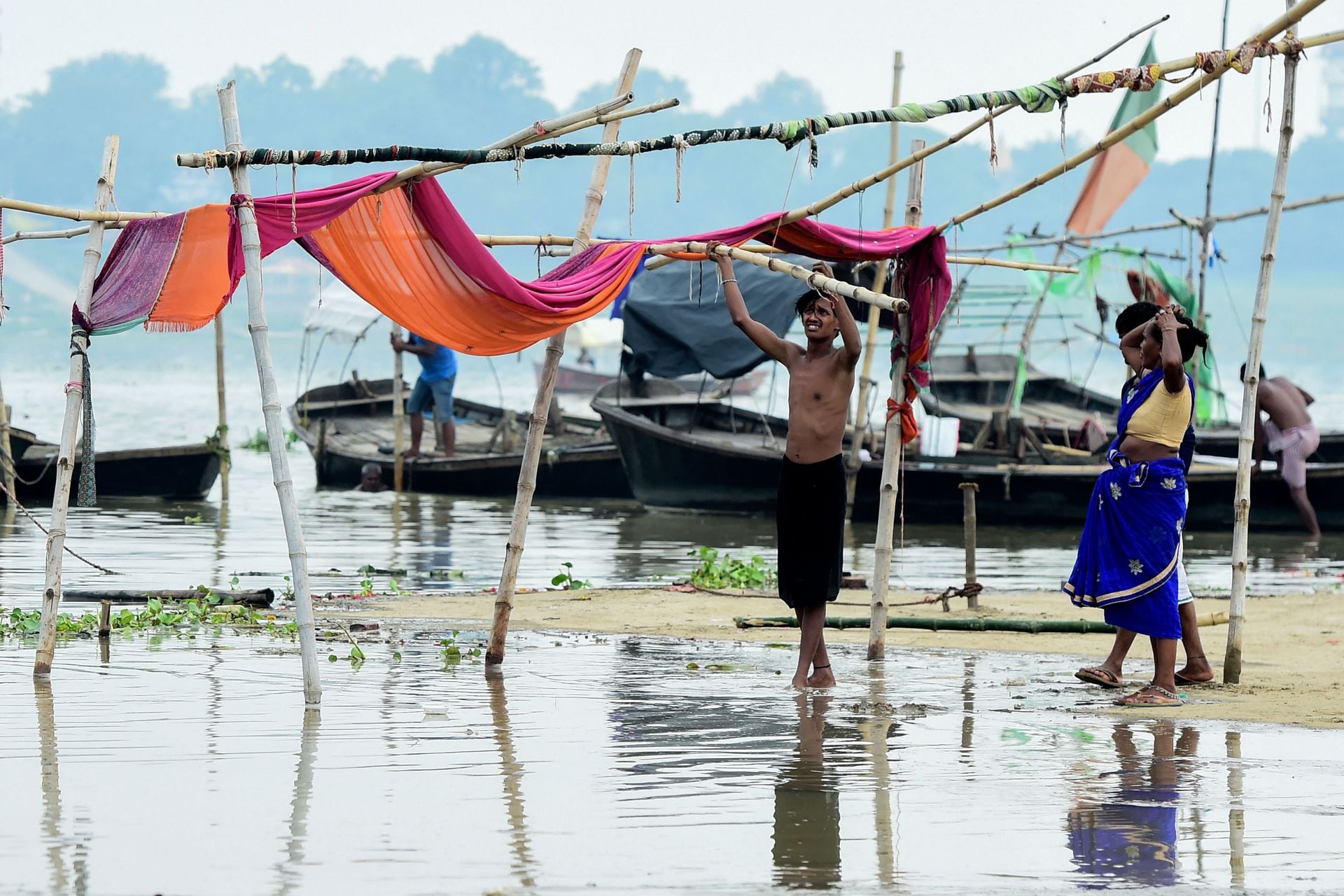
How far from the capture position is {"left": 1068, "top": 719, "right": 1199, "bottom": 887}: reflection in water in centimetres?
418

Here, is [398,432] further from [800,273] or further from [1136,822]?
[1136,822]

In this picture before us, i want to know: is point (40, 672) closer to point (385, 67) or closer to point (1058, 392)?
point (1058, 392)

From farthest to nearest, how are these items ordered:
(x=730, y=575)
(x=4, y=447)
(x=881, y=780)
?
(x=4, y=447), (x=730, y=575), (x=881, y=780)

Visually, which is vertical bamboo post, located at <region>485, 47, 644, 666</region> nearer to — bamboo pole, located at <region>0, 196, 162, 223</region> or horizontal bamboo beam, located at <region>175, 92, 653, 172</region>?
horizontal bamboo beam, located at <region>175, 92, 653, 172</region>

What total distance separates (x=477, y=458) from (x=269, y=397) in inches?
417

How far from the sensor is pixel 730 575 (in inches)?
407

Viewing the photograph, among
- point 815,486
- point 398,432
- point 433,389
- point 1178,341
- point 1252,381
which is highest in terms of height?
point 433,389

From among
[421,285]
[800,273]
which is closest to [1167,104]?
[800,273]

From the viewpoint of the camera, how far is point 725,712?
609cm

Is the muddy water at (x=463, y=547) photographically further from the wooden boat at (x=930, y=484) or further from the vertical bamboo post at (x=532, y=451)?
the vertical bamboo post at (x=532, y=451)

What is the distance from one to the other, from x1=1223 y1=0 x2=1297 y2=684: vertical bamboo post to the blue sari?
0.83 feet

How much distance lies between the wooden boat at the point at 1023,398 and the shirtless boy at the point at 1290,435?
3254 millimetres

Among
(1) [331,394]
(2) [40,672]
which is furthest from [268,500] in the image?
(2) [40,672]

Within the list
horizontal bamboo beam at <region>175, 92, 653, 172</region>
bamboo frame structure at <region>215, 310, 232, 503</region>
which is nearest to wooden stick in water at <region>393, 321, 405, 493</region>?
bamboo frame structure at <region>215, 310, 232, 503</region>
